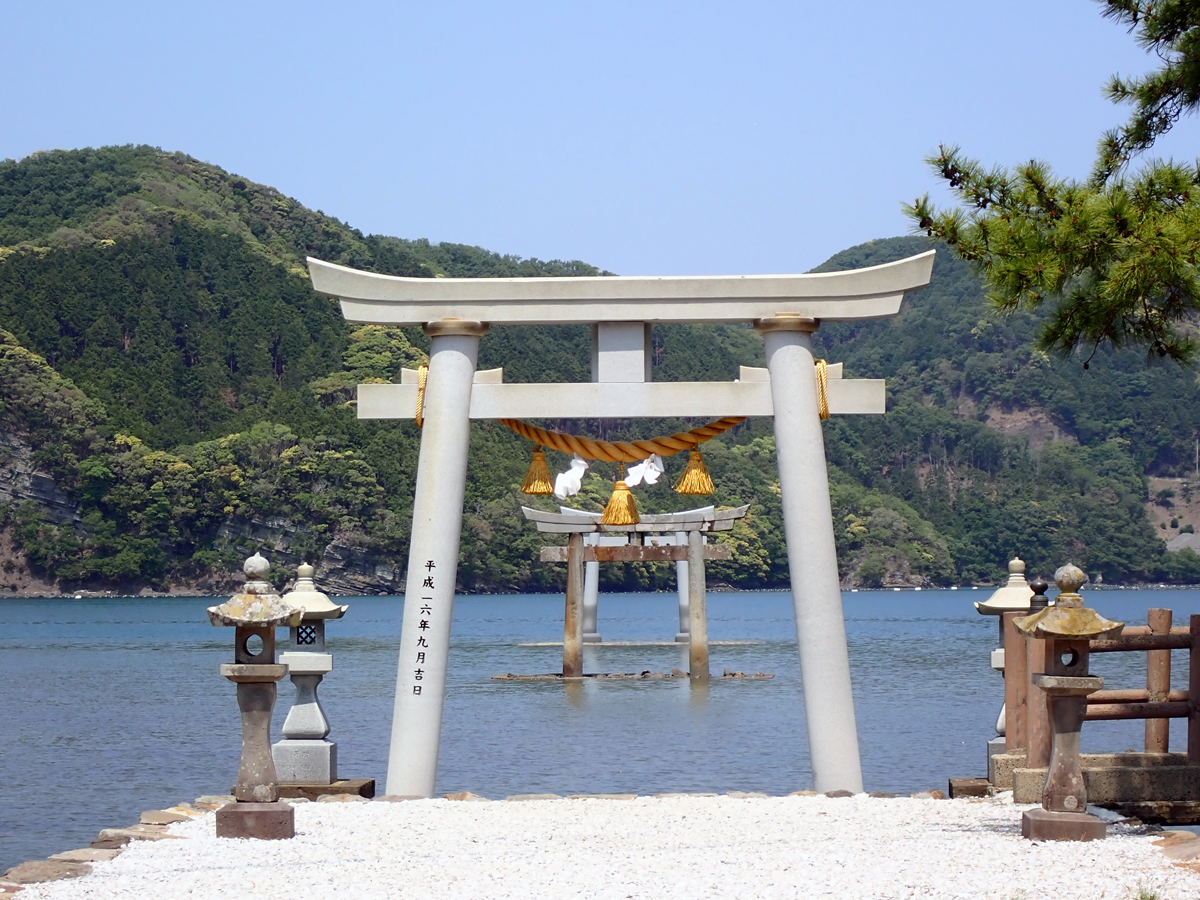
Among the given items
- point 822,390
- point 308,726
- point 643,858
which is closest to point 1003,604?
→ point 822,390

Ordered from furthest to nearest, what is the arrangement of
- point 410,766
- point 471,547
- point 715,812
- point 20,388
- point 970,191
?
point 471,547
point 20,388
point 410,766
point 715,812
point 970,191

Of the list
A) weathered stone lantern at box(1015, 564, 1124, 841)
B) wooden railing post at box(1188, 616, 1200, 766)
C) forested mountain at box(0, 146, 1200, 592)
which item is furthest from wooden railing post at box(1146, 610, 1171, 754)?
forested mountain at box(0, 146, 1200, 592)

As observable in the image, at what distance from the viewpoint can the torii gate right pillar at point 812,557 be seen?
11938 mm

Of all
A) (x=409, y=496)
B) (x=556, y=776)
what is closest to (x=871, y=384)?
(x=556, y=776)

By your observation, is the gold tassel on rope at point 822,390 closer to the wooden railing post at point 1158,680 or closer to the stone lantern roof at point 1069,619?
the wooden railing post at point 1158,680

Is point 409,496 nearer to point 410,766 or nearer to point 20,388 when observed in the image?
point 20,388

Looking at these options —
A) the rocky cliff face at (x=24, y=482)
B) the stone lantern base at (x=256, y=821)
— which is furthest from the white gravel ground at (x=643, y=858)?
the rocky cliff face at (x=24, y=482)

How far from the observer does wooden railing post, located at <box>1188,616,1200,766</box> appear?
941cm

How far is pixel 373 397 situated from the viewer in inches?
496

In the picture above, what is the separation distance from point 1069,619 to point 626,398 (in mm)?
4533

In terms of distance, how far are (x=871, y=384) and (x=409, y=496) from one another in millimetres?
78918

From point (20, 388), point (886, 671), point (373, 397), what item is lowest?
point (886, 671)

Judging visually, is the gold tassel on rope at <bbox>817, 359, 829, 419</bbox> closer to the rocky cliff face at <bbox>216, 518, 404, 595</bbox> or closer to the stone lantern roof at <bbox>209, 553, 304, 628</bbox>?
the stone lantern roof at <bbox>209, 553, 304, 628</bbox>

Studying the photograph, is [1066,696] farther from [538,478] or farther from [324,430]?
[324,430]
